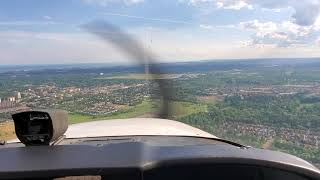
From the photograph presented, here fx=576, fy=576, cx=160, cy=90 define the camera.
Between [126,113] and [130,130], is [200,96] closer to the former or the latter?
[126,113]

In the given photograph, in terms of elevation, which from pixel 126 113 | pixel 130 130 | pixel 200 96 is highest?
pixel 130 130

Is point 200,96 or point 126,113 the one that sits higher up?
point 126,113

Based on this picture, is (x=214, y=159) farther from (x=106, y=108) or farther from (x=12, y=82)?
(x=12, y=82)

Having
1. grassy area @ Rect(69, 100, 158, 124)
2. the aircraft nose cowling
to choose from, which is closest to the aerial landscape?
grassy area @ Rect(69, 100, 158, 124)

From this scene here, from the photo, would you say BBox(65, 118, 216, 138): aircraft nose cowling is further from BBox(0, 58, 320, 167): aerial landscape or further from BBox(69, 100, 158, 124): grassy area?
BBox(0, 58, 320, 167): aerial landscape

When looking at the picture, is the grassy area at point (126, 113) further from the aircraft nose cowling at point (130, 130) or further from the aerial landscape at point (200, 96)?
the aircraft nose cowling at point (130, 130)

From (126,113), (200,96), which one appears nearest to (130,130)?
(126,113)

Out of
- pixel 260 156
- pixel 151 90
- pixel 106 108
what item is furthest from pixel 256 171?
pixel 106 108

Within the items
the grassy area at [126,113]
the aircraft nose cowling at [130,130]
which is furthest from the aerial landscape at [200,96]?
the aircraft nose cowling at [130,130]

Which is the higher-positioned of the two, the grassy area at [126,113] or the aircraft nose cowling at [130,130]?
the aircraft nose cowling at [130,130]
